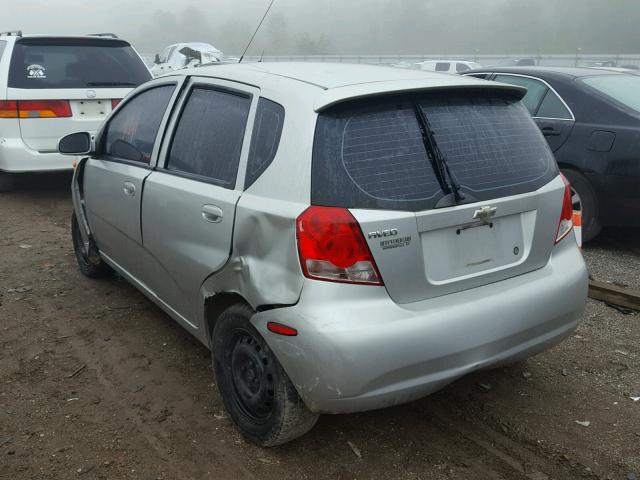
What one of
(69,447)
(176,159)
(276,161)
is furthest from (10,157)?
(276,161)

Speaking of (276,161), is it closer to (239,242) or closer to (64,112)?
(239,242)

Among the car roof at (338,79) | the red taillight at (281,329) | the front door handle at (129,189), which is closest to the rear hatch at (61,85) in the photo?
the front door handle at (129,189)

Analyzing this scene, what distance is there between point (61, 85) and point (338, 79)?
17.2ft

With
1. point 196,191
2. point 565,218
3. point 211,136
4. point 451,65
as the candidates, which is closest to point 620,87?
point 565,218

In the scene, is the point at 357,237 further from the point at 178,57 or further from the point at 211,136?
the point at 178,57

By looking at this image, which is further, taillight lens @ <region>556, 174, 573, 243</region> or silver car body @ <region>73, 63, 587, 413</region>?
taillight lens @ <region>556, 174, 573, 243</region>

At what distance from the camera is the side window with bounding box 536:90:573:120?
562cm

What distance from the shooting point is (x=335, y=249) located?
237 cm

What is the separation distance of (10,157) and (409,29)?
7256 cm

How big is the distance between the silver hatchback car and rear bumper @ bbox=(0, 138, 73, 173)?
4347 mm

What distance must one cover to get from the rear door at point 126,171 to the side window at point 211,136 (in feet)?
0.67

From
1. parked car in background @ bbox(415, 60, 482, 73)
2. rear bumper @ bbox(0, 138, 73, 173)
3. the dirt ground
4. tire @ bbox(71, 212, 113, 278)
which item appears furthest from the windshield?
parked car in background @ bbox(415, 60, 482, 73)

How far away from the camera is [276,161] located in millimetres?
2596

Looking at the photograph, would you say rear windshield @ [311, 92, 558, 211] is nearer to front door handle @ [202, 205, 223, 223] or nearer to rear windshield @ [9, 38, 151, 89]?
front door handle @ [202, 205, 223, 223]
